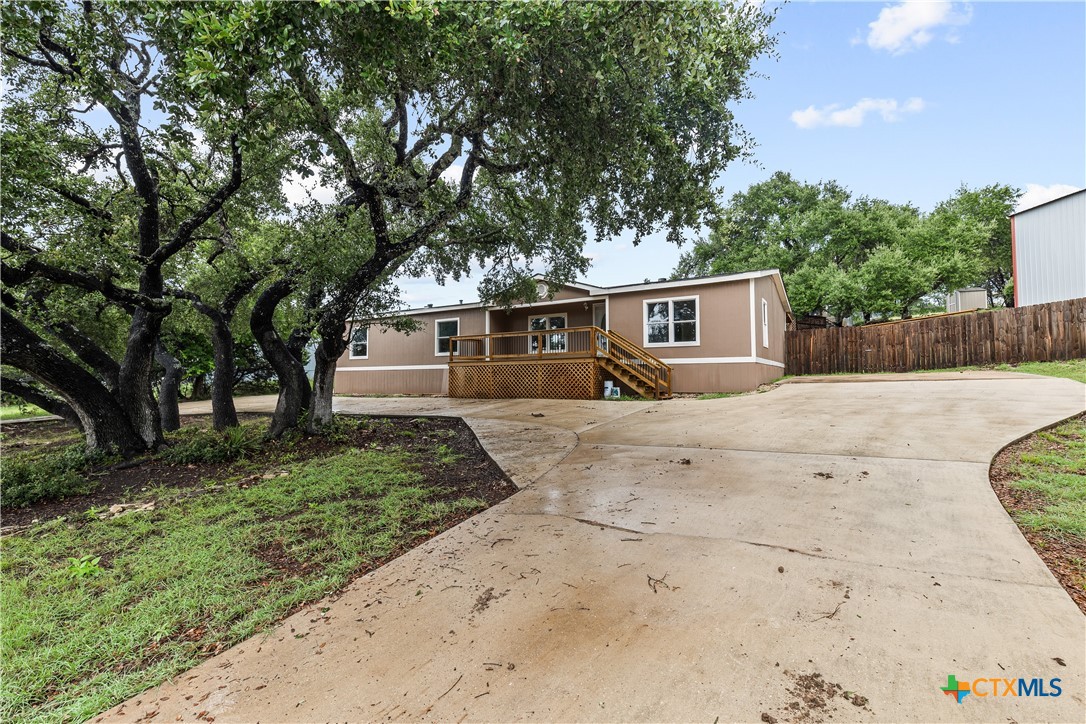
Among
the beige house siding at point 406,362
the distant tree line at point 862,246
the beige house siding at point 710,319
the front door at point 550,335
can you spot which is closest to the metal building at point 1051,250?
the distant tree line at point 862,246

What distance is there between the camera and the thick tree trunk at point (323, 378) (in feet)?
22.7

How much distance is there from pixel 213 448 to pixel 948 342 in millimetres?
18221

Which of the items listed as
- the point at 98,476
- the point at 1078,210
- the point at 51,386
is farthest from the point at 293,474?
the point at 1078,210

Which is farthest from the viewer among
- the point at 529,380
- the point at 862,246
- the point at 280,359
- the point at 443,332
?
the point at 862,246

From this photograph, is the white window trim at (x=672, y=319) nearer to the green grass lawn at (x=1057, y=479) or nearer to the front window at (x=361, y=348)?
the green grass lawn at (x=1057, y=479)

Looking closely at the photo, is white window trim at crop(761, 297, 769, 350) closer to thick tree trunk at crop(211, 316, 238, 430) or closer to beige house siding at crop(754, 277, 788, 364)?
beige house siding at crop(754, 277, 788, 364)

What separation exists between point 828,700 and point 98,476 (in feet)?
23.8

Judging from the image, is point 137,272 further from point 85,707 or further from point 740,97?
point 740,97

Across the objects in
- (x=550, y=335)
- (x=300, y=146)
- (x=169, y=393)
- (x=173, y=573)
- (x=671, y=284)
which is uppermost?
(x=300, y=146)

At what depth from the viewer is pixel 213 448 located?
19.4ft

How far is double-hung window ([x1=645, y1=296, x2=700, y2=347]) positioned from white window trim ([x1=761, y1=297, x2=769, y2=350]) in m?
1.73

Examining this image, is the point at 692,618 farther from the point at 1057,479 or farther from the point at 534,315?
the point at 534,315

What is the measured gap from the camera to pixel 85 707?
1610 millimetres

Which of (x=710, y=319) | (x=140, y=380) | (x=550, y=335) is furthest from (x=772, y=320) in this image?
(x=140, y=380)
